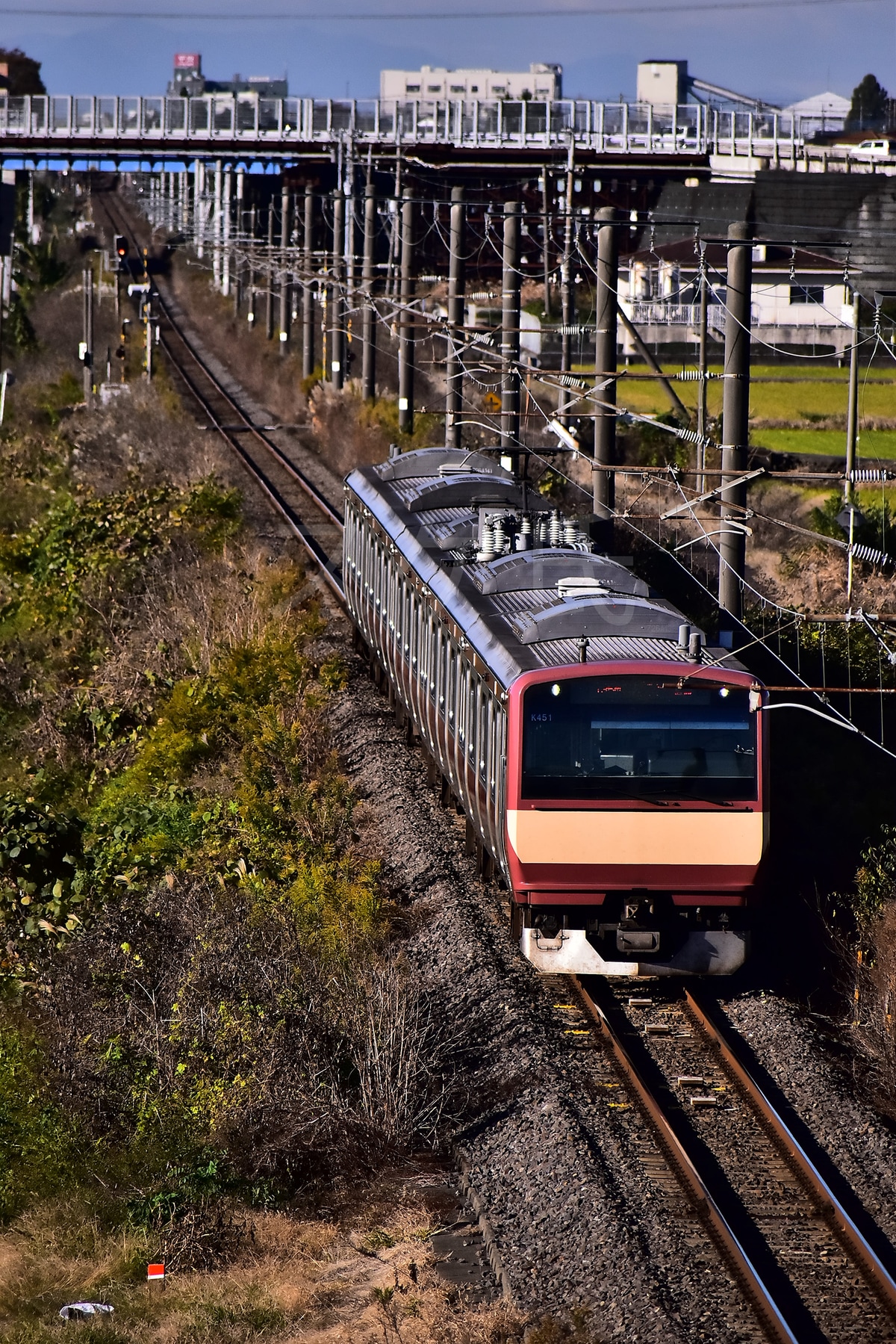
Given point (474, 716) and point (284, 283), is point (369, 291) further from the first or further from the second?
point (474, 716)

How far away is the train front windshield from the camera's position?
11.6m

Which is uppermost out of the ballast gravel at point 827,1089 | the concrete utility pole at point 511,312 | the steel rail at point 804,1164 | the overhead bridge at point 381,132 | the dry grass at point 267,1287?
the overhead bridge at point 381,132

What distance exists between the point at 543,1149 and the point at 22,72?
484 feet

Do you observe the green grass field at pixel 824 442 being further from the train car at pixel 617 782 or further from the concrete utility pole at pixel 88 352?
the train car at pixel 617 782

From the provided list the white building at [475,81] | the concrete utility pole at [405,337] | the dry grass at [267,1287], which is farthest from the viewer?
the white building at [475,81]

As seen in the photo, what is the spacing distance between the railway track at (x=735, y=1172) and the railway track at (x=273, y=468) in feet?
43.6

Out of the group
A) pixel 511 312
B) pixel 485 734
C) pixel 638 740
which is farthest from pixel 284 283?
pixel 638 740

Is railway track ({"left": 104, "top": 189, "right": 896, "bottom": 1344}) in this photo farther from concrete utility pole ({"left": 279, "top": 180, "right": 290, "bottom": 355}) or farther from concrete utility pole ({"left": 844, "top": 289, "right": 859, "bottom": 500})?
concrete utility pole ({"left": 279, "top": 180, "right": 290, "bottom": 355})

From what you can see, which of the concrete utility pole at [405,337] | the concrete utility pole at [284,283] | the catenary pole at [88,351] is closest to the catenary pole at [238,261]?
the concrete utility pole at [284,283]

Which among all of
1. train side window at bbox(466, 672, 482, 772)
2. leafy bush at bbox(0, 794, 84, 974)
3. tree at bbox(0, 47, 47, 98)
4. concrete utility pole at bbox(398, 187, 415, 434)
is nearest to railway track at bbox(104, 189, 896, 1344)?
train side window at bbox(466, 672, 482, 772)

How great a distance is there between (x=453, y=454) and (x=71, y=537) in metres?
11.2

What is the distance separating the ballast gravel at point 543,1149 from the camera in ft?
27.6

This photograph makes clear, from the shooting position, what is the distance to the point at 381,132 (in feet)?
203

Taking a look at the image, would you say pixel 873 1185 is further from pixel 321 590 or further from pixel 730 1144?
pixel 321 590
